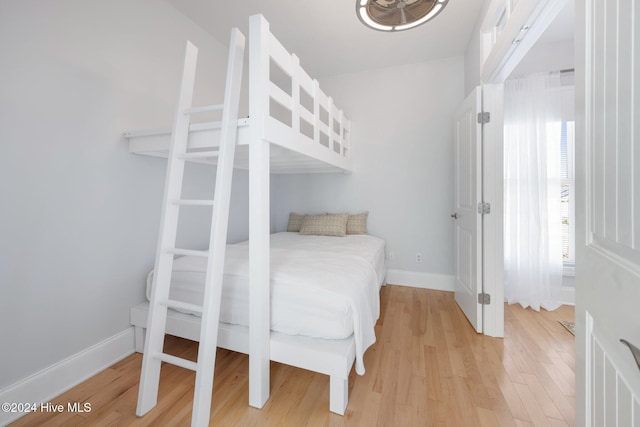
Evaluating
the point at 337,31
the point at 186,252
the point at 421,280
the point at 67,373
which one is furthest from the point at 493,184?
the point at 67,373

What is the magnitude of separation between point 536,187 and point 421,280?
1.50 m

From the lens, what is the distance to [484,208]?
2.00 meters

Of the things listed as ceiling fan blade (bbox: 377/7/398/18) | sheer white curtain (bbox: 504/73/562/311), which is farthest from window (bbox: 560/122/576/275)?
ceiling fan blade (bbox: 377/7/398/18)

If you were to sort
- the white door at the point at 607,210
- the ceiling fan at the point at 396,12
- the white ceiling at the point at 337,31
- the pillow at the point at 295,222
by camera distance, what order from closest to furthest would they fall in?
the white door at the point at 607,210 < the ceiling fan at the point at 396,12 < the white ceiling at the point at 337,31 < the pillow at the point at 295,222

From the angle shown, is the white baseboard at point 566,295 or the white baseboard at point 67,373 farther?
the white baseboard at point 566,295

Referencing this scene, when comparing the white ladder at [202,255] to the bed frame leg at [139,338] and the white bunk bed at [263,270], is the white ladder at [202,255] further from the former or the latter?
the bed frame leg at [139,338]

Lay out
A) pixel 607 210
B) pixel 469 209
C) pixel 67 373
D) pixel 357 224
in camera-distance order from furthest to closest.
→ pixel 357 224, pixel 469 209, pixel 67 373, pixel 607 210

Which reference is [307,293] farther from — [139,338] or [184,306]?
[139,338]

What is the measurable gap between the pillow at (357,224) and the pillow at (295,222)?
0.69 meters

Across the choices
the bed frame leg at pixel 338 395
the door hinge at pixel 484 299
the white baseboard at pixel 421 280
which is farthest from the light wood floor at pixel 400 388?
the white baseboard at pixel 421 280

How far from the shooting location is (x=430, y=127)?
120 inches

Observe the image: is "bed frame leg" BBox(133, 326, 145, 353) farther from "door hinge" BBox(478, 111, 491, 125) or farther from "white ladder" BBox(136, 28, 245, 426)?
"door hinge" BBox(478, 111, 491, 125)

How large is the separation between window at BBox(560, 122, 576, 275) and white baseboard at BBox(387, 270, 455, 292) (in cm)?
109

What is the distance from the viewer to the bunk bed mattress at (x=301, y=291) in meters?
1.32
